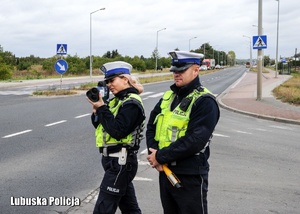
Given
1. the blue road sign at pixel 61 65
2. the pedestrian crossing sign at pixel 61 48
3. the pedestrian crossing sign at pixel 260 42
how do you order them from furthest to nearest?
the pedestrian crossing sign at pixel 61 48
the blue road sign at pixel 61 65
the pedestrian crossing sign at pixel 260 42

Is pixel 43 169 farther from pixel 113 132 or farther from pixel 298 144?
pixel 298 144

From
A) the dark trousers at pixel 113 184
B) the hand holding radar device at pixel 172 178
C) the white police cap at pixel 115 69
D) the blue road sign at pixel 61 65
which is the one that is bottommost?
the dark trousers at pixel 113 184

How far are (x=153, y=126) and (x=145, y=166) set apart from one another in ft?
11.1

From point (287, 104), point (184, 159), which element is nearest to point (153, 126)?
point (184, 159)

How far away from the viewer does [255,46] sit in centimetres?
1755

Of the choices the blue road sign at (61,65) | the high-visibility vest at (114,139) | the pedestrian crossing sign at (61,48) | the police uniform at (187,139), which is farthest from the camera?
the pedestrian crossing sign at (61,48)

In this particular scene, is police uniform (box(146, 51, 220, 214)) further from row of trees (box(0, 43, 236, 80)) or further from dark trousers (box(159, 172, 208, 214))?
row of trees (box(0, 43, 236, 80))

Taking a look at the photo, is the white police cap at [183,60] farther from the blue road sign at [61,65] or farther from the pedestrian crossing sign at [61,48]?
the pedestrian crossing sign at [61,48]

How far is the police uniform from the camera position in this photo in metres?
2.71

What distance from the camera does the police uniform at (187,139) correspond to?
271 centimetres

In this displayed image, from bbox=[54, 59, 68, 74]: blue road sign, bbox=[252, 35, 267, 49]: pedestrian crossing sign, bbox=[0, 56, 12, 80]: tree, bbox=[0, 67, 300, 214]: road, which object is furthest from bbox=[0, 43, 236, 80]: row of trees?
bbox=[0, 67, 300, 214]: road

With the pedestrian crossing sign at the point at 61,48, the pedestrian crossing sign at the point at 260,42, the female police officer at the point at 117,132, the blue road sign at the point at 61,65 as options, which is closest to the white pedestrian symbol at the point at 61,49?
the pedestrian crossing sign at the point at 61,48

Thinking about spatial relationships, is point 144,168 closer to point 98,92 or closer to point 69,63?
point 98,92

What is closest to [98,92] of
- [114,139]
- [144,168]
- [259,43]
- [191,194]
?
[114,139]
